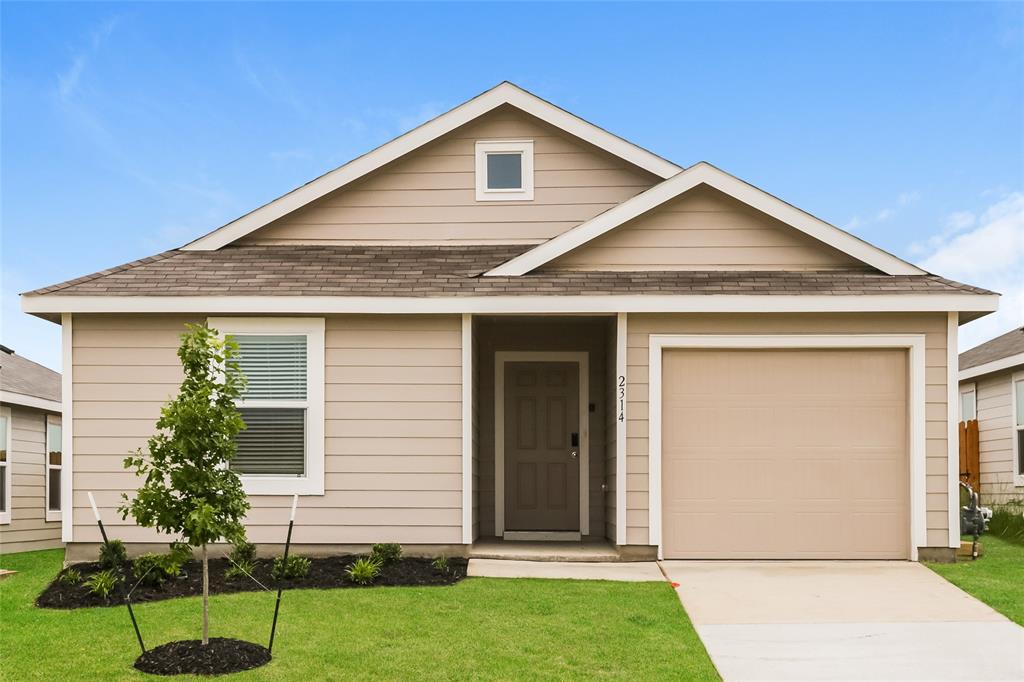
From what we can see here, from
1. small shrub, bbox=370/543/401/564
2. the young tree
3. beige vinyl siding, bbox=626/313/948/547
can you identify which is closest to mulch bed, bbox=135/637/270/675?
the young tree

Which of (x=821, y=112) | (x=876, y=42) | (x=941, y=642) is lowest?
(x=941, y=642)

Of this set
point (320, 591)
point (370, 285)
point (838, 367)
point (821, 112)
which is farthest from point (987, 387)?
point (320, 591)

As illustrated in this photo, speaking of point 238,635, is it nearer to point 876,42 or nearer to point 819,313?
point 819,313

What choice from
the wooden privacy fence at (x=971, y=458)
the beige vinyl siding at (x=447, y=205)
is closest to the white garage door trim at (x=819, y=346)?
the beige vinyl siding at (x=447, y=205)

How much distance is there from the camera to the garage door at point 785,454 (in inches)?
404

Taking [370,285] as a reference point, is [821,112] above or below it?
above

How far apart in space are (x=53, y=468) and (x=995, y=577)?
44.1 feet

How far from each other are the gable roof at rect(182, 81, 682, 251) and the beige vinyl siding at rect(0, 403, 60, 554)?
5.15 meters

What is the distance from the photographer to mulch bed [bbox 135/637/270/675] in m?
6.57

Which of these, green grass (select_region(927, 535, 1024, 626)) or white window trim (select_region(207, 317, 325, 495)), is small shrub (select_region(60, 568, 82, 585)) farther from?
green grass (select_region(927, 535, 1024, 626))

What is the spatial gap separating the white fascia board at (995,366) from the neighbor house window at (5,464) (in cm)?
1458

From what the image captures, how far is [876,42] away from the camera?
45.7 ft

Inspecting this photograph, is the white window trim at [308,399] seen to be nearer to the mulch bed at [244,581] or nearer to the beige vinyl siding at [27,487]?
the mulch bed at [244,581]

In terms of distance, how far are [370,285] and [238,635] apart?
4211mm
